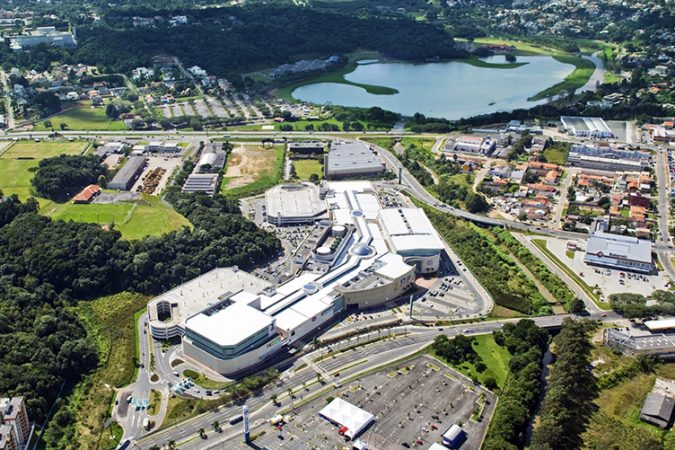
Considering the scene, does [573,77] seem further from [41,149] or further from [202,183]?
[41,149]

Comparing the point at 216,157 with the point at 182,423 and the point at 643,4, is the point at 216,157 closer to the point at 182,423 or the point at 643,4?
the point at 182,423

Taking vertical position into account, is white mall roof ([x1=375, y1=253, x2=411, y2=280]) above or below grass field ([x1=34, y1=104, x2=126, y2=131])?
Answer: above

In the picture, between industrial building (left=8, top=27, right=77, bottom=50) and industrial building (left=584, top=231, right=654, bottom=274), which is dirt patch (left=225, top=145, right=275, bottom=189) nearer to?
industrial building (left=584, top=231, right=654, bottom=274)

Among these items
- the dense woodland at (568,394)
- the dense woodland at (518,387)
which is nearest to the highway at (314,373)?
the dense woodland at (518,387)

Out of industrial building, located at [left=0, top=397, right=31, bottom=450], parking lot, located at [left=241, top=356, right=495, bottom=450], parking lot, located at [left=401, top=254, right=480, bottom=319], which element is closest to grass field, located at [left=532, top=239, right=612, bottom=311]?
parking lot, located at [left=401, top=254, right=480, bottom=319]

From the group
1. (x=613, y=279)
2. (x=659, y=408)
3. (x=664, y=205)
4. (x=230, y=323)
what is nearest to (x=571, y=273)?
(x=613, y=279)
